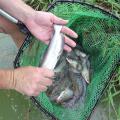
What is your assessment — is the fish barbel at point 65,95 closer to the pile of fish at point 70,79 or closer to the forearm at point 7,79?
the pile of fish at point 70,79

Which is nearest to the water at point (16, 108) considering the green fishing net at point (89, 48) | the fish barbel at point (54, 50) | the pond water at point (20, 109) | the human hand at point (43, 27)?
the pond water at point (20, 109)

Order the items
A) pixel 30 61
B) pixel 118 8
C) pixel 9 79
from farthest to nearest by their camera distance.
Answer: pixel 118 8
pixel 30 61
pixel 9 79

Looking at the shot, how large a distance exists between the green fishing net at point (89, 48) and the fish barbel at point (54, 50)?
276 millimetres

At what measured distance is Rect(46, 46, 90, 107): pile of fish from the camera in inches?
102

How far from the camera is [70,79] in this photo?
265 centimetres

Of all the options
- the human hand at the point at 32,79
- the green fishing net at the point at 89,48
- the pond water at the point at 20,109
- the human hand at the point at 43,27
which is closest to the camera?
the human hand at the point at 32,79

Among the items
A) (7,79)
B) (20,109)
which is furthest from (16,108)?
(7,79)

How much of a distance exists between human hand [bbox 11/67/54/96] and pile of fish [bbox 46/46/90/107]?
1.43 ft

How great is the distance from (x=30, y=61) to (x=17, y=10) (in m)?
0.35

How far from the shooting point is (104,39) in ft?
8.90

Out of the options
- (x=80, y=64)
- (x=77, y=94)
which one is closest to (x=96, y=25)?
(x=80, y=64)

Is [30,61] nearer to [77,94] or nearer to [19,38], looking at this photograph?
[19,38]

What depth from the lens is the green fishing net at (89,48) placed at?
101 inches

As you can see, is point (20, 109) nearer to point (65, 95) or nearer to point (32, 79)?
point (65, 95)
